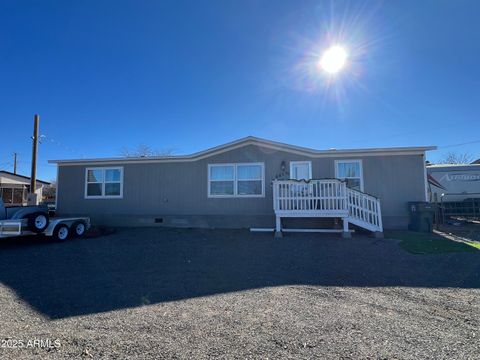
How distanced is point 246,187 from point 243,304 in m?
7.93

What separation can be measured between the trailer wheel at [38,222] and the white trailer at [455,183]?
17.8 meters

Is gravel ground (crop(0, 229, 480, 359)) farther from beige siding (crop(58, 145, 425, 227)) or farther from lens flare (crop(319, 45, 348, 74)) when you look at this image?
lens flare (crop(319, 45, 348, 74))

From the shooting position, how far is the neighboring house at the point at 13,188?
78.6 feet

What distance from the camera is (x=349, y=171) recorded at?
37.5ft

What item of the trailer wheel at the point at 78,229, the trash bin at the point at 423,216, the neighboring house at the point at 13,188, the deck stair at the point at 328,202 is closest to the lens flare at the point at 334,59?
the deck stair at the point at 328,202

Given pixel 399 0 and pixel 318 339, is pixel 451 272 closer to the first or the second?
pixel 318 339

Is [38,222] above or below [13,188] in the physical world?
below

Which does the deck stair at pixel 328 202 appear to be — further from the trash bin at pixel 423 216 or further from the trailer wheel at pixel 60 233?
the trailer wheel at pixel 60 233

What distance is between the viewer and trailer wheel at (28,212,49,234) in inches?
341

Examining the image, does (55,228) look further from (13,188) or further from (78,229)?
(13,188)

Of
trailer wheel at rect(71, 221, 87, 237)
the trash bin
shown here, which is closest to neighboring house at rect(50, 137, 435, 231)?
the trash bin

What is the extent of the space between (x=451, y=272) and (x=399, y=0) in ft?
25.0

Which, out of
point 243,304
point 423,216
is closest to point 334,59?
point 423,216

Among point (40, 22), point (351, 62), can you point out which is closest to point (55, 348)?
point (40, 22)
